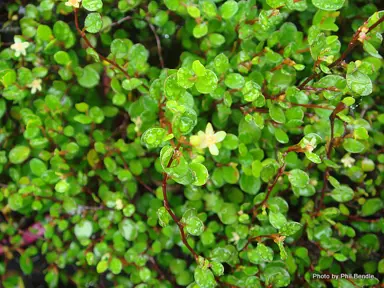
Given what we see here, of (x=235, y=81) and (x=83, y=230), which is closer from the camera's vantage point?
(x=235, y=81)

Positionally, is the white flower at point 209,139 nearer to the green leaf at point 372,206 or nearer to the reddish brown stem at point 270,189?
the reddish brown stem at point 270,189

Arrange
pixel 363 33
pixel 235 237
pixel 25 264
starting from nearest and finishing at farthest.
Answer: pixel 363 33, pixel 235 237, pixel 25 264

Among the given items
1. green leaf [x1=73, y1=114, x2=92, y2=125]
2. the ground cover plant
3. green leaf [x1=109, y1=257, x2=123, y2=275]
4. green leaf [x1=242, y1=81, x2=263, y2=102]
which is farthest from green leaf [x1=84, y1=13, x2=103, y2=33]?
green leaf [x1=109, y1=257, x2=123, y2=275]

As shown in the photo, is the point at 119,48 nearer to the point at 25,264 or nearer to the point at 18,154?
the point at 18,154

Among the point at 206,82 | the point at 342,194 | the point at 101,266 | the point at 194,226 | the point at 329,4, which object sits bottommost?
the point at 101,266

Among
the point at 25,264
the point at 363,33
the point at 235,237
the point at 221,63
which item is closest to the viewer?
the point at 363,33

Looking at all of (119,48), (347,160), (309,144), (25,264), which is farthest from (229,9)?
(25,264)

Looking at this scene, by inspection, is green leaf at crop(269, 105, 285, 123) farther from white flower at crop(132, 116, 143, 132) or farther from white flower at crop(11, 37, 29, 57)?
white flower at crop(11, 37, 29, 57)

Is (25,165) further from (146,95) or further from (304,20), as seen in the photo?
(304,20)

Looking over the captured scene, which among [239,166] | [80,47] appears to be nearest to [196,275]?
[239,166]
